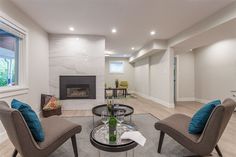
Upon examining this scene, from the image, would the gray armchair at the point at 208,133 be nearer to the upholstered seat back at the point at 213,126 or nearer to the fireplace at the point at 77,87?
the upholstered seat back at the point at 213,126

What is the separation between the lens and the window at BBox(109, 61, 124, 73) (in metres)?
9.83

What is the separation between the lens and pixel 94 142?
1596mm

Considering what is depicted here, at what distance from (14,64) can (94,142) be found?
2.66m

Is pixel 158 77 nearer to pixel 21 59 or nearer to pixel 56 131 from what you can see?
pixel 21 59

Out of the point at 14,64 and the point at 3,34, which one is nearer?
the point at 3,34

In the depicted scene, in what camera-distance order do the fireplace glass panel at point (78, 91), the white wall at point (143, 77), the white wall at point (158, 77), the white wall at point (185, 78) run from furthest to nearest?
the white wall at point (143, 77) → the white wall at point (185, 78) → the white wall at point (158, 77) → the fireplace glass panel at point (78, 91)

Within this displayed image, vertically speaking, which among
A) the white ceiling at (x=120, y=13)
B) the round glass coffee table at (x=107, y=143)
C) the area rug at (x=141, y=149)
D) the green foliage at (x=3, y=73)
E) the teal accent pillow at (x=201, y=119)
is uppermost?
the white ceiling at (x=120, y=13)

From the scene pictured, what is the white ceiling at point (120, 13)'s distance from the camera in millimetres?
2738

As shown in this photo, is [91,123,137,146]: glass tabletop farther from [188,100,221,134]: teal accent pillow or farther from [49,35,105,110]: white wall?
[49,35,105,110]: white wall

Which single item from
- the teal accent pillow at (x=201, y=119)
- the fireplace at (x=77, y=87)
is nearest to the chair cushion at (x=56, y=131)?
the teal accent pillow at (x=201, y=119)

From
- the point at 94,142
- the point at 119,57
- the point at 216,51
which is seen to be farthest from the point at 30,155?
the point at 119,57

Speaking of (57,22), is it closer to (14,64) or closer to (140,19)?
(14,64)

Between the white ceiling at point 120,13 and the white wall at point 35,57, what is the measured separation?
0.57 feet

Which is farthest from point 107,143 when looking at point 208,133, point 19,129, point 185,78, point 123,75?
point 123,75
